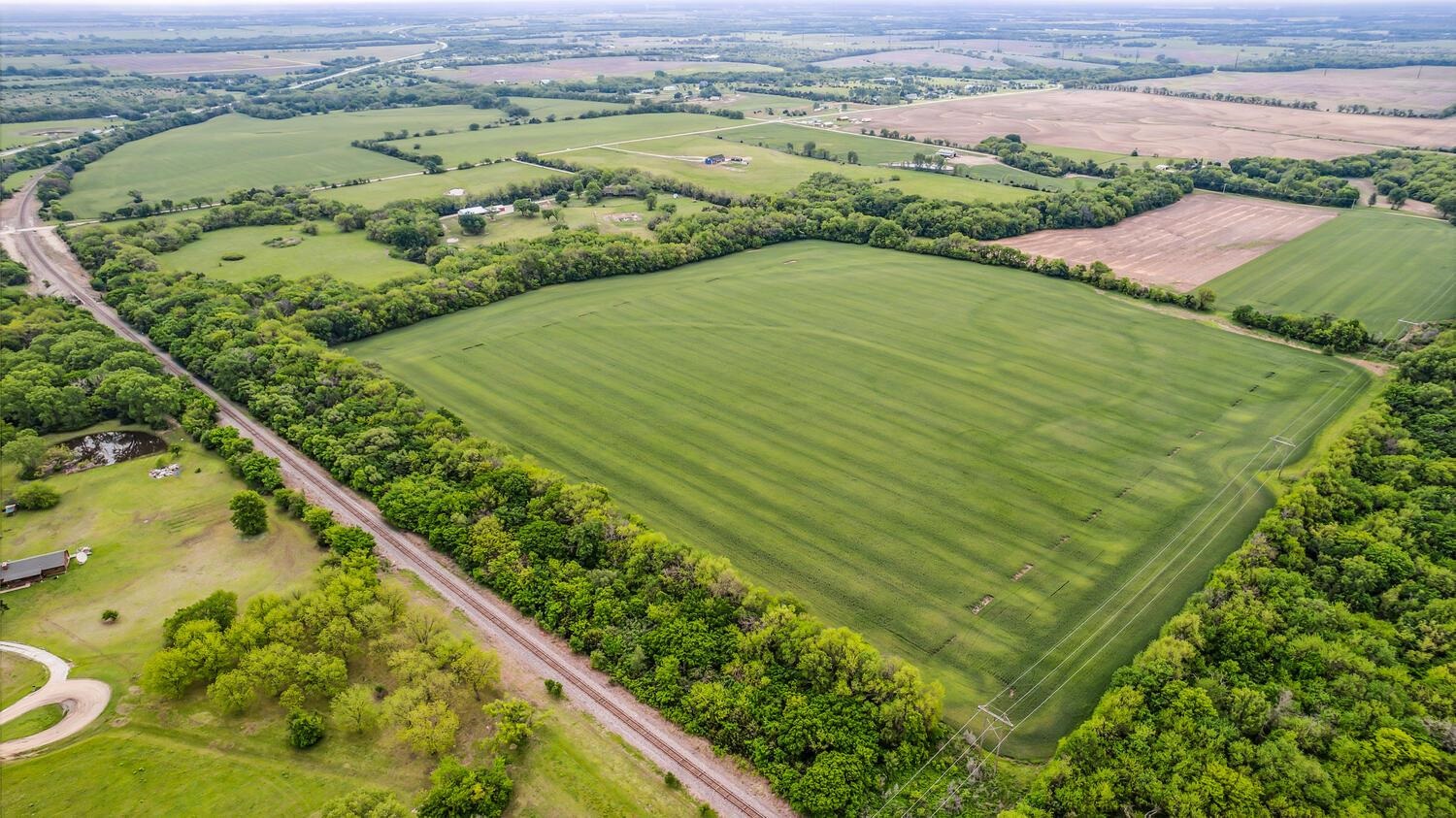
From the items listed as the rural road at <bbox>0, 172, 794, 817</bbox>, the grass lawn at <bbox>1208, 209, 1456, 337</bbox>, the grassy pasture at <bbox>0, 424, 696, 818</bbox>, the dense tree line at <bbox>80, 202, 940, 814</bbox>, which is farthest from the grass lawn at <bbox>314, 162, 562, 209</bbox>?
the grass lawn at <bbox>1208, 209, 1456, 337</bbox>

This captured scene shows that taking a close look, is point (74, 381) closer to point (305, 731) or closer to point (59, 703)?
point (59, 703)

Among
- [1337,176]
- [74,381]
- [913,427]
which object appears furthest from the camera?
[1337,176]

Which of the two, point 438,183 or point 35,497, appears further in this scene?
point 438,183

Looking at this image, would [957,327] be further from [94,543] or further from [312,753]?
[94,543]

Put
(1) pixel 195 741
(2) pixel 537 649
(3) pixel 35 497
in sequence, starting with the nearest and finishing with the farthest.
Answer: (1) pixel 195 741
(2) pixel 537 649
(3) pixel 35 497

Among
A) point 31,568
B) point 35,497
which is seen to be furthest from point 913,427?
point 35,497

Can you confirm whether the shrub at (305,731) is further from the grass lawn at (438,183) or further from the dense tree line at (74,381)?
the grass lawn at (438,183)

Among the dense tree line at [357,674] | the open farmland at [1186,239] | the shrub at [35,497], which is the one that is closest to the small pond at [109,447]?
the shrub at [35,497]

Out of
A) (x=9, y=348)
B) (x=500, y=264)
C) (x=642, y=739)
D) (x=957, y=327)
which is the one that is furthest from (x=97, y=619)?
(x=957, y=327)
